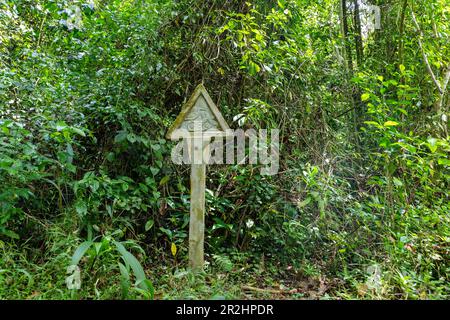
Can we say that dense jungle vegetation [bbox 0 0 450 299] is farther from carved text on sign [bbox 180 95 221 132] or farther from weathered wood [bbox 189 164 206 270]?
carved text on sign [bbox 180 95 221 132]

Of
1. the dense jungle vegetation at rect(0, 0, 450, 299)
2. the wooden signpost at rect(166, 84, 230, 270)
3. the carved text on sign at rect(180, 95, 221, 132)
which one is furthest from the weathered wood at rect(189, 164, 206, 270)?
the carved text on sign at rect(180, 95, 221, 132)

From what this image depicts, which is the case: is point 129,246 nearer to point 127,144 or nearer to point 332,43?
point 127,144

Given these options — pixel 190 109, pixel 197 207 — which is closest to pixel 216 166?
pixel 197 207

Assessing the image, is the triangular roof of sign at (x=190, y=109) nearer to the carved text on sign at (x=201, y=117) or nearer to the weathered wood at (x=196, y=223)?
the carved text on sign at (x=201, y=117)

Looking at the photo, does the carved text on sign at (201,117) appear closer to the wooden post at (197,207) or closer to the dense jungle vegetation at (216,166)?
the wooden post at (197,207)

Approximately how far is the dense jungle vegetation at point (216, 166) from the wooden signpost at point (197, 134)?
29 centimetres

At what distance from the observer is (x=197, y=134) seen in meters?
2.96

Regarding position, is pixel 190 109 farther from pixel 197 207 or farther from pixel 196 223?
pixel 196 223

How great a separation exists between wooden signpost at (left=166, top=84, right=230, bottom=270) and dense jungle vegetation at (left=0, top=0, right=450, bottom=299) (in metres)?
0.29

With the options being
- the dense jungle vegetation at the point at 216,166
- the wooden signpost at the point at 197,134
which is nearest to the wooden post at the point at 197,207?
the wooden signpost at the point at 197,134

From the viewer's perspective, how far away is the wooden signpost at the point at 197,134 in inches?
116

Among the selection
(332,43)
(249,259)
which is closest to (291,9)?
(332,43)

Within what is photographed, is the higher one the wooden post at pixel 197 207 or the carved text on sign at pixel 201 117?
the carved text on sign at pixel 201 117

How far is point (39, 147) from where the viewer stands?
336 centimetres
